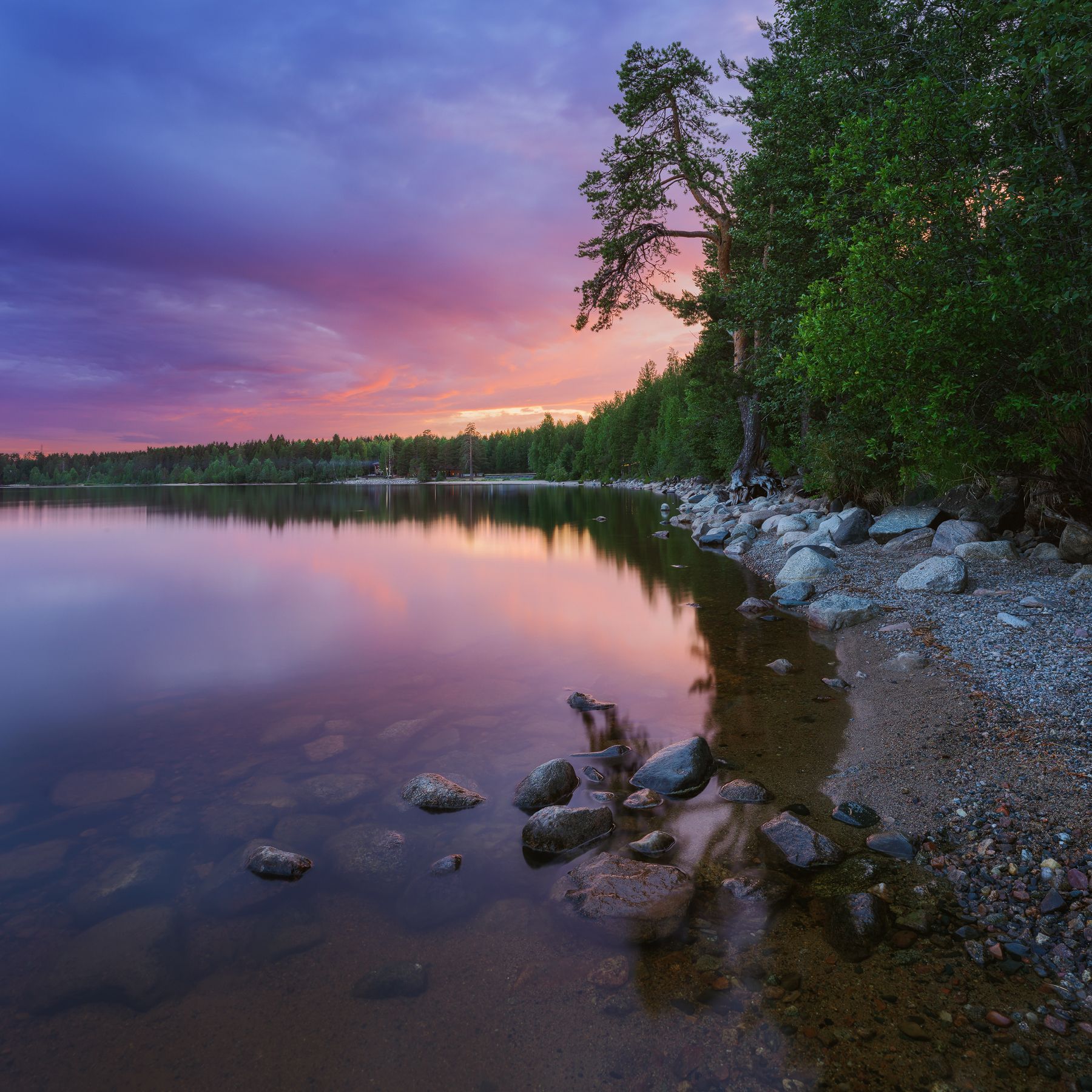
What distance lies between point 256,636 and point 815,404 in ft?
76.9

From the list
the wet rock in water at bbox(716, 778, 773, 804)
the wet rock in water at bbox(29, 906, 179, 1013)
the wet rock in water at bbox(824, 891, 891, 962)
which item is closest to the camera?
the wet rock in water at bbox(29, 906, 179, 1013)

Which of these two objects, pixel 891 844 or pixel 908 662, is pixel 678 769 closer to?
pixel 891 844

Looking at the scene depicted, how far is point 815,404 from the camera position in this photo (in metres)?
26.0

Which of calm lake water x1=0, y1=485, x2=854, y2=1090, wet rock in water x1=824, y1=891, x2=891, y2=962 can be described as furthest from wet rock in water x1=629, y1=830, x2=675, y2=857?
wet rock in water x1=824, y1=891, x2=891, y2=962

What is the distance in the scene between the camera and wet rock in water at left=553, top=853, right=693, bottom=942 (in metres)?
4.13

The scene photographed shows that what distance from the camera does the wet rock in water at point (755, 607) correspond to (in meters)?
12.7

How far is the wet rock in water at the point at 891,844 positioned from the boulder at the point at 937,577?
7836 mm

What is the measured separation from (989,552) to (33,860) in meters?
15.5

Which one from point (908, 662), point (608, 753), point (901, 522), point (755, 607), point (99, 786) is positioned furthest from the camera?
point (901, 522)

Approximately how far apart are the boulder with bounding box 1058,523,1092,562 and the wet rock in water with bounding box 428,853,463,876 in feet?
42.2

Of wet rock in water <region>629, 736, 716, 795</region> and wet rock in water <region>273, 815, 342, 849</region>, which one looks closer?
wet rock in water <region>273, 815, 342, 849</region>

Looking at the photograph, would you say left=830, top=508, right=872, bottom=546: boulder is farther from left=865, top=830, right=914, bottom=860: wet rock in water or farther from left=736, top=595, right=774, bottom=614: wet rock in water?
left=865, top=830, right=914, bottom=860: wet rock in water

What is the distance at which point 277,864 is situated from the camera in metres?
4.75

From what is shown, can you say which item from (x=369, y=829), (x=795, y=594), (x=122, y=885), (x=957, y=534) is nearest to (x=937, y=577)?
(x=795, y=594)
